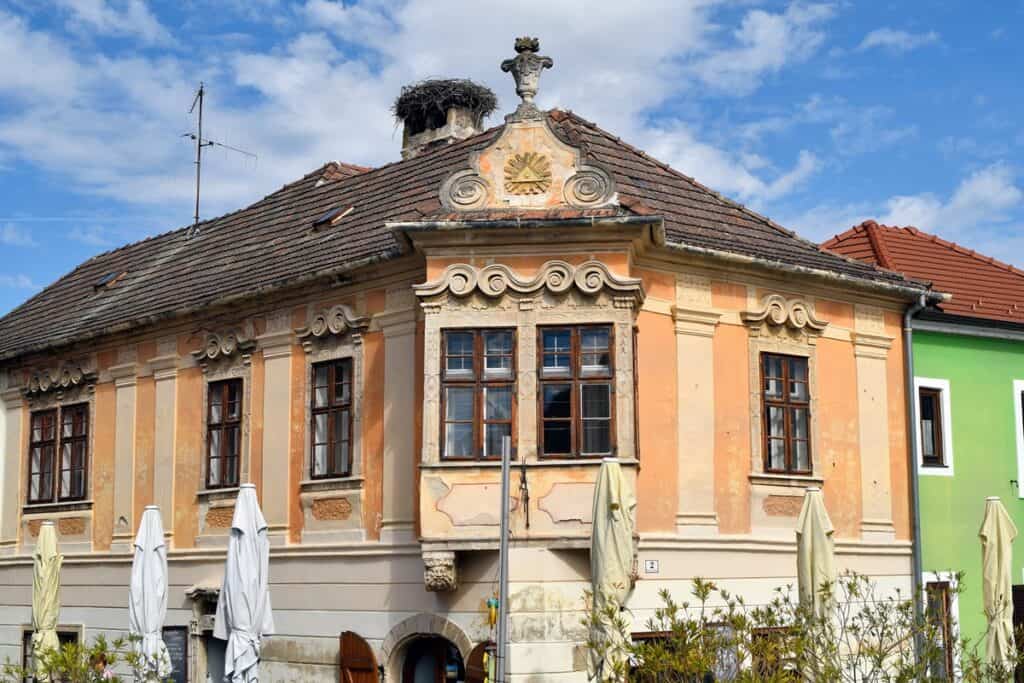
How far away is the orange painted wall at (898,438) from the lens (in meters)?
19.2

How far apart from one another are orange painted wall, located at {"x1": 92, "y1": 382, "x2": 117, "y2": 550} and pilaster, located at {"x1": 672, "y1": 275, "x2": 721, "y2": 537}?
9507 millimetres

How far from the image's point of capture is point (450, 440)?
53.4 feet

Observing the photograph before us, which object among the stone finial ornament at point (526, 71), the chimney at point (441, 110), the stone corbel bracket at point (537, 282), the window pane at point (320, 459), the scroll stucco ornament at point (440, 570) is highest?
the chimney at point (441, 110)

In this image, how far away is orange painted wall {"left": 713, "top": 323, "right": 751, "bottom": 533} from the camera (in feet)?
57.7

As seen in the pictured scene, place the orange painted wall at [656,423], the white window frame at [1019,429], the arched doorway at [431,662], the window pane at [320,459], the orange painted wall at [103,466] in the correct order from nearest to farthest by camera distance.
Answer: the arched doorway at [431,662] → the orange painted wall at [656,423] → the window pane at [320,459] → the white window frame at [1019,429] → the orange painted wall at [103,466]

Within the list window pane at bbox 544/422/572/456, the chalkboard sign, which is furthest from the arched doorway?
the chalkboard sign

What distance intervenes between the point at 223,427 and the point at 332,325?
2.83m

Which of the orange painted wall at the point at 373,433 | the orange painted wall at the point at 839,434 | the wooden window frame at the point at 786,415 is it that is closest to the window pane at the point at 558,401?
the orange painted wall at the point at 373,433

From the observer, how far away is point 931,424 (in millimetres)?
20062

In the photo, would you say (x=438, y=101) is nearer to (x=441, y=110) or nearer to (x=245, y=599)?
(x=441, y=110)

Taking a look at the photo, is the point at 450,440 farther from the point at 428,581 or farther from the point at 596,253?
the point at 596,253

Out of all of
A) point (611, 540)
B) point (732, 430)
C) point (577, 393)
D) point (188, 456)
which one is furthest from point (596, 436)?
point (188, 456)

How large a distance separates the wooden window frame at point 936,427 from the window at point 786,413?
2.28 meters

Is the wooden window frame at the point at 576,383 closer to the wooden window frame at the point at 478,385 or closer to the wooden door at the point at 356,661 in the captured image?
the wooden window frame at the point at 478,385
